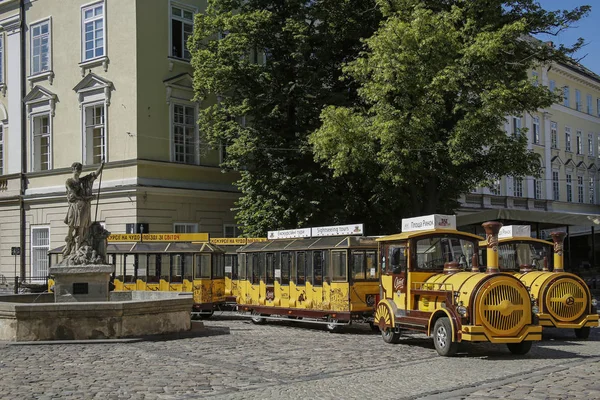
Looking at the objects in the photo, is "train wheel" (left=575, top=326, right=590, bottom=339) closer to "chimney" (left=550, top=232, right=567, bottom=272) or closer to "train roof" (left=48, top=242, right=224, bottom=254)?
"chimney" (left=550, top=232, right=567, bottom=272)

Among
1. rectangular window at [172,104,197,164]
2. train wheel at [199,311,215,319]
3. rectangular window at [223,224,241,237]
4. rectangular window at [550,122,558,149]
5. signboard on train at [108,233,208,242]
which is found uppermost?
rectangular window at [550,122,558,149]

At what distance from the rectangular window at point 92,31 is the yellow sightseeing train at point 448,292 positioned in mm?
19683

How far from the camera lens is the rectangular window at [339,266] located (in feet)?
68.4

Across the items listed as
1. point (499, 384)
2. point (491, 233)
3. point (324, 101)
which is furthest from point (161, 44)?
point (499, 384)

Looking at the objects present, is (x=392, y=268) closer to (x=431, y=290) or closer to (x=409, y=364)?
(x=431, y=290)

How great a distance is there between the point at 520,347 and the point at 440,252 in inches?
108

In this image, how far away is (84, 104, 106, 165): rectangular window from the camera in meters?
33.3

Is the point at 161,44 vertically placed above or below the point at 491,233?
above

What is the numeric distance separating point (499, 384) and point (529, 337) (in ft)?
11.0

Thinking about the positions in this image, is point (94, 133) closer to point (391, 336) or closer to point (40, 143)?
point (40, 143)

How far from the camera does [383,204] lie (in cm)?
2859

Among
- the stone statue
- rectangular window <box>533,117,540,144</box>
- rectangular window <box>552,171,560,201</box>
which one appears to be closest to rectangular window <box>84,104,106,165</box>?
the stone statue

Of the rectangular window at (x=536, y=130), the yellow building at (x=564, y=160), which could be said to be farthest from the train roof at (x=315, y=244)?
the rectangular window at (x=536, y=130)

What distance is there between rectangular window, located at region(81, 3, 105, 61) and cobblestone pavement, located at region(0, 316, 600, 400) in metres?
18.8
